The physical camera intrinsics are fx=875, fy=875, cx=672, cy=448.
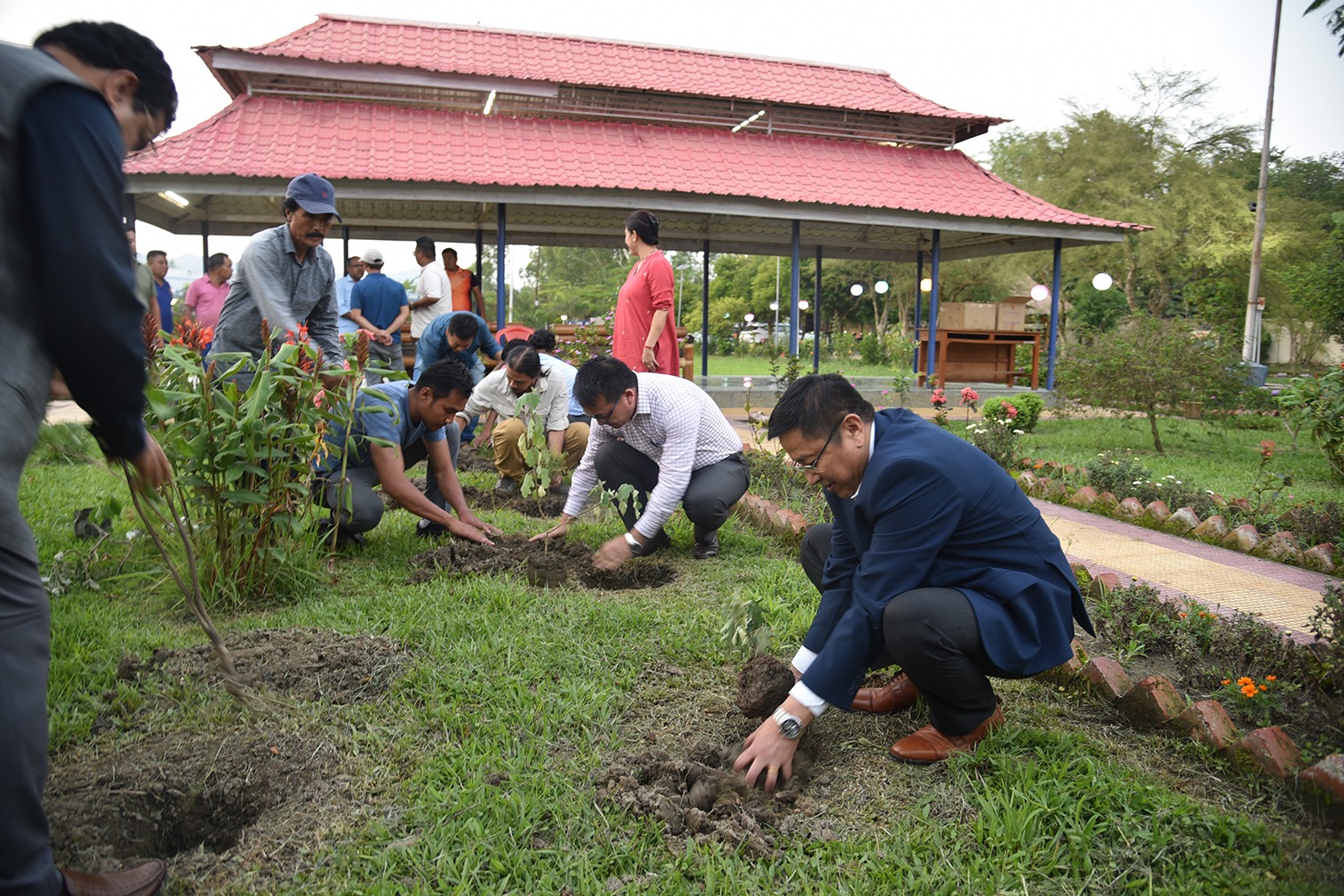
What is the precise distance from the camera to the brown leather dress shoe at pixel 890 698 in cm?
292

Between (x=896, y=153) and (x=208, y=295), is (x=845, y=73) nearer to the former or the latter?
(x=896, y=153)

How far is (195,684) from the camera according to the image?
2.92 meters

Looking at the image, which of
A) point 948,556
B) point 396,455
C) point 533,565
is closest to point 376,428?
point 396,455

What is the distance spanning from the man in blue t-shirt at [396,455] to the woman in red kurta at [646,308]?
1.60m

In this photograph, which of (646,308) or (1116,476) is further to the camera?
(1116,476)

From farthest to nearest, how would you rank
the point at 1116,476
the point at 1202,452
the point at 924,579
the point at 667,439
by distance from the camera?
1. the point at 1202,452
2. the point at 1116,476
3. the point at 667,439
4. the point at 924,579

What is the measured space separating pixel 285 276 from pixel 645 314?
248cm

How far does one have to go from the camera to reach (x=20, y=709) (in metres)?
1.52

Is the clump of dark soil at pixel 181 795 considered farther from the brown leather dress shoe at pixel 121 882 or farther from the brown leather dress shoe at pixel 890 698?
the brown leather dress shoe at pixel 890 698

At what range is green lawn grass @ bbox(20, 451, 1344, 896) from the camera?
2.06 meters

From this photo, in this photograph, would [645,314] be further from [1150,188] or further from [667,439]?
[1150,188]

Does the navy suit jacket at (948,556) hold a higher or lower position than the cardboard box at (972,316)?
lower

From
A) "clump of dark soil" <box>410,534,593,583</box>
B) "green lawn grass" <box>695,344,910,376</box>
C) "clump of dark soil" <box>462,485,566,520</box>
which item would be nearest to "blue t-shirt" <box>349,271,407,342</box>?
"clump of dark soil" <box>462,485,566,520</box>

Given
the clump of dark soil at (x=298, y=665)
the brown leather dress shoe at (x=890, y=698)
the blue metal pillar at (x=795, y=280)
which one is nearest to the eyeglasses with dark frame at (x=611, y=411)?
the clump of dark soil at (x=298, y=665)
